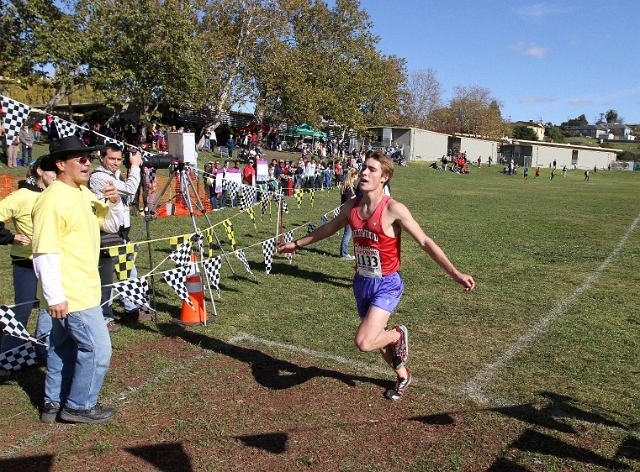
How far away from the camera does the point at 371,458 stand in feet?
12.0

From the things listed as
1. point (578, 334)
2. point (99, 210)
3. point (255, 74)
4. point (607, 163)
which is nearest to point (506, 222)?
point (578, 334)

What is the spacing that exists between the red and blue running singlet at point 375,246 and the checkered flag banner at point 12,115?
Result: 435 cm

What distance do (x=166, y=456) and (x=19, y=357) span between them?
215 cm

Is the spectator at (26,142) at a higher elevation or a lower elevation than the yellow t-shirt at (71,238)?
higher

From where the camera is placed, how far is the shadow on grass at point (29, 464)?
3.48 meters

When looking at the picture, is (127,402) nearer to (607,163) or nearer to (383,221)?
(383,221)

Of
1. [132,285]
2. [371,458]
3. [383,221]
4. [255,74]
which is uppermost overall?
[255,74]

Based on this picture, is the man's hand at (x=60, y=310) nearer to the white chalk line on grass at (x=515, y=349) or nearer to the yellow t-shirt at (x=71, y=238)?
the yellow t-shirt at (x=71, y=238)

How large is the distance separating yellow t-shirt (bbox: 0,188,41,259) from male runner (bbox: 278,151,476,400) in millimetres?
2844

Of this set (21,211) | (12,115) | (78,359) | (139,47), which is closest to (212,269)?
(21,211)

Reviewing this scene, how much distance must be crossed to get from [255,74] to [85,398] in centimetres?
3343

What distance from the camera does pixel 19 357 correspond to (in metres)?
4.88

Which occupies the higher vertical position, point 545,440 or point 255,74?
point 255,74

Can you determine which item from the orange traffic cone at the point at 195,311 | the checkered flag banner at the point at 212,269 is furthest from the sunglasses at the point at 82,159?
the checkered flag banner at the point at 212,269
